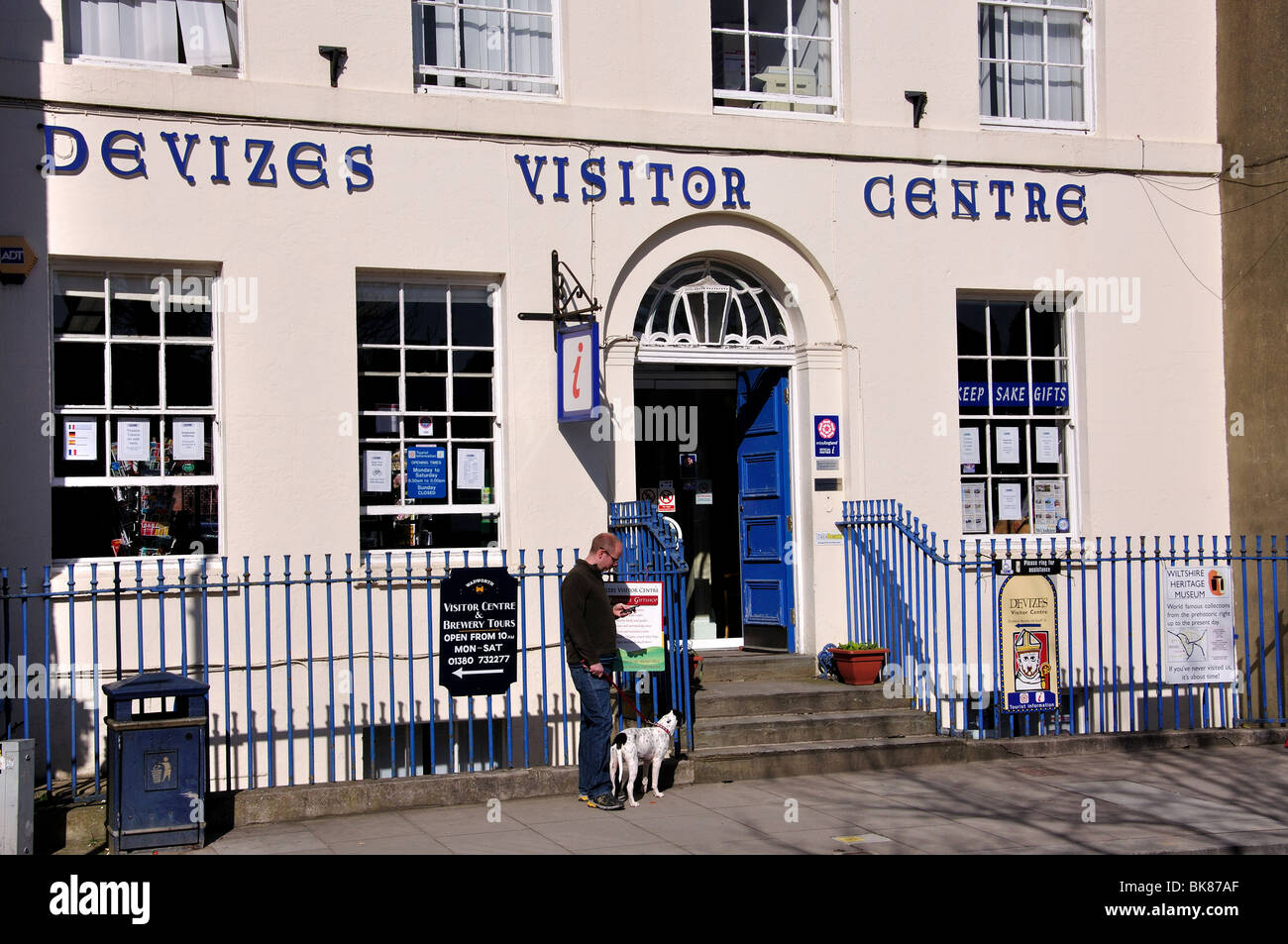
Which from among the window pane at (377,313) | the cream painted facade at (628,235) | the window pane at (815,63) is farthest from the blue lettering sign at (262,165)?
the window pane at (815,63)

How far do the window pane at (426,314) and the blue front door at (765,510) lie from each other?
3.11 metres

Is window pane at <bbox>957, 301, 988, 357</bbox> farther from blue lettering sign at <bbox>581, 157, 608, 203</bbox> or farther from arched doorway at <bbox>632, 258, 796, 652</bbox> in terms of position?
blue lettering sign at <bbox>581, 157, 608, 203</bbox>

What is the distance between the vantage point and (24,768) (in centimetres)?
798

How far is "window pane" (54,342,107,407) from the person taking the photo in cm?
1027

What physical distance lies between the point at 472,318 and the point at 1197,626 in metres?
6.62

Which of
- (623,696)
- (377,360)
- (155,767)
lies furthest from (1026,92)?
(155,767)

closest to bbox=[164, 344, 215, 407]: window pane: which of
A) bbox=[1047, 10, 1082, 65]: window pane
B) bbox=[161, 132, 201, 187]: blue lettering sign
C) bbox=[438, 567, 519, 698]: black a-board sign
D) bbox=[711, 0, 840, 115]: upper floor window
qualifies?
bbox=[161, 132, 201, 187]: blue lettering sign

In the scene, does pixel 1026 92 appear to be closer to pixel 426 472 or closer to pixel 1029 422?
pixel 1029 422

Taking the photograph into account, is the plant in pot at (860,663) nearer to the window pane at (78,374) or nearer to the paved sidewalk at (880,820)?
the paved sidewalk at (880,820)

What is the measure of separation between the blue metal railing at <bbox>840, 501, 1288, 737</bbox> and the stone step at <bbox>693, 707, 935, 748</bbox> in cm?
29

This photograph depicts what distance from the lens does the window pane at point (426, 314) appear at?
11.3m

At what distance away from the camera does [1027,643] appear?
36.0ft

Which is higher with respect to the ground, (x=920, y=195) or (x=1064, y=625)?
(x=920, y=195)
